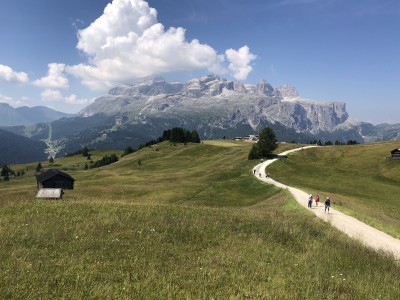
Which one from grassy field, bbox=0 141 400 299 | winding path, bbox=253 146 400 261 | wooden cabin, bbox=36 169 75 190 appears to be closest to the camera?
grassy field, bbox=0 141 400 299

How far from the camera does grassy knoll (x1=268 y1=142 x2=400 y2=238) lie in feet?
262

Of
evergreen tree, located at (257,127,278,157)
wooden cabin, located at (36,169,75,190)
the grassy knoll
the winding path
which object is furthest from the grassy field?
evergreen tree, located at (257,127,278,157)

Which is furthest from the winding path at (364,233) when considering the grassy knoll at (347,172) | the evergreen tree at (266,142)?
the evergreen tree at (266,142)

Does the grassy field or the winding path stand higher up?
the grassy field

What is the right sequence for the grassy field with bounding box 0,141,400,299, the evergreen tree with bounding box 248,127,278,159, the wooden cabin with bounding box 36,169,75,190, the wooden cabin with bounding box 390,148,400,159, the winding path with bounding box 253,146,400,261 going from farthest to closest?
the evergreen tree with bounding box 248,127,278,159 → the wooden cabin with bounding box 36,169,75,190 → the wooden cabin with bounding box 390,148,400,159 → the winding path with bounding box 253,146,400,261 → the grassy field with bounding box 0,141,400,299

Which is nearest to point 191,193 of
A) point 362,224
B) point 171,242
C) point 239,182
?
point 239,182

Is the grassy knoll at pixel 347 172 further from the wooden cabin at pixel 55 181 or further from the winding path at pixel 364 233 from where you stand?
the wooden cabin at pixel 55 181

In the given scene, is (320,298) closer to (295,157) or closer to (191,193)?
(191,193)

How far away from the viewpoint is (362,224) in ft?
115

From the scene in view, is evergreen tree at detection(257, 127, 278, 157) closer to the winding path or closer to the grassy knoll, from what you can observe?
the grassy knoll

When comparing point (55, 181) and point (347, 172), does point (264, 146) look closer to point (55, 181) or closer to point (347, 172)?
point (347, 172)

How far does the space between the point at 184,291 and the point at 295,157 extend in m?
116

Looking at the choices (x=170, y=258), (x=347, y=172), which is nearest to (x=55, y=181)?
(x=347, y=172)

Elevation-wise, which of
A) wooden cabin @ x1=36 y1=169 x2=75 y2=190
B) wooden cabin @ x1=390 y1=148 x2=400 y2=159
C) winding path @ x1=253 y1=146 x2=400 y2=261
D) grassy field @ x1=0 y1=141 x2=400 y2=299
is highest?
grassy field @ x1=0 y1=141 x2=400 y2=299
